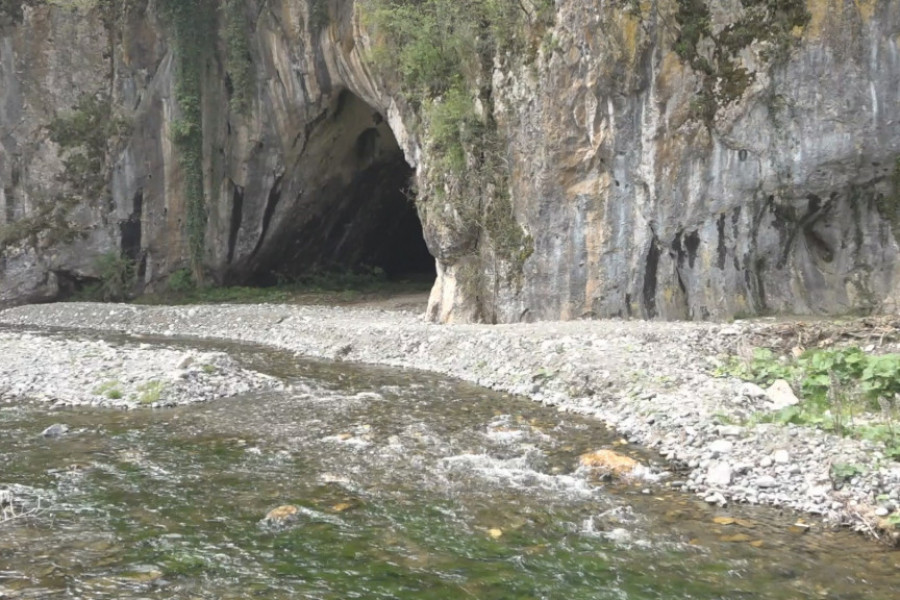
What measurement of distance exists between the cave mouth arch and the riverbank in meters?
6.87

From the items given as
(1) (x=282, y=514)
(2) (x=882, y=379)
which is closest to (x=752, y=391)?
(2) (x=882, y=379)

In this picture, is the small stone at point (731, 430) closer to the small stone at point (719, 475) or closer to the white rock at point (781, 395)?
the small stone at point (719, 475)

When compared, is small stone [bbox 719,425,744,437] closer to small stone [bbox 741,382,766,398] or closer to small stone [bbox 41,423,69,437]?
small stone [bbox 741,382,766,398]

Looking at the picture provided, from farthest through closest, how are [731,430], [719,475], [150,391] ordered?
[150,391]
[731,430]
[719,475]

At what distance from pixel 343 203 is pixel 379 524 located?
69.0 ft

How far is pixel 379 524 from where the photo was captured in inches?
221

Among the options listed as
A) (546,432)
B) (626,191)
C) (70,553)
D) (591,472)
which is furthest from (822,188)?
(70,553)

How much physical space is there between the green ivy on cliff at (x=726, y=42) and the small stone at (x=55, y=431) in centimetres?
1099

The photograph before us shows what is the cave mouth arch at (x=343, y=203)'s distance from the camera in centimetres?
2370

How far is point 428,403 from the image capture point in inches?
385

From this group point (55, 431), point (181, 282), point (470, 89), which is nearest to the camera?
point (55, 431)

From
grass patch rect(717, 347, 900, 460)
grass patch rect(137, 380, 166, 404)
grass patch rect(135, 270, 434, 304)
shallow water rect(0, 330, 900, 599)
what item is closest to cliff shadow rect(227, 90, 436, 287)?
grass patch rect(135, 270, 434, 304)

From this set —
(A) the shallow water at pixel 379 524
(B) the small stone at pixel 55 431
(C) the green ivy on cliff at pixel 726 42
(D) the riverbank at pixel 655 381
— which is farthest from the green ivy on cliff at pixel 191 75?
(B) the small stone at pixel 55 431

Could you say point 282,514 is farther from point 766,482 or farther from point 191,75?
point 191,75
